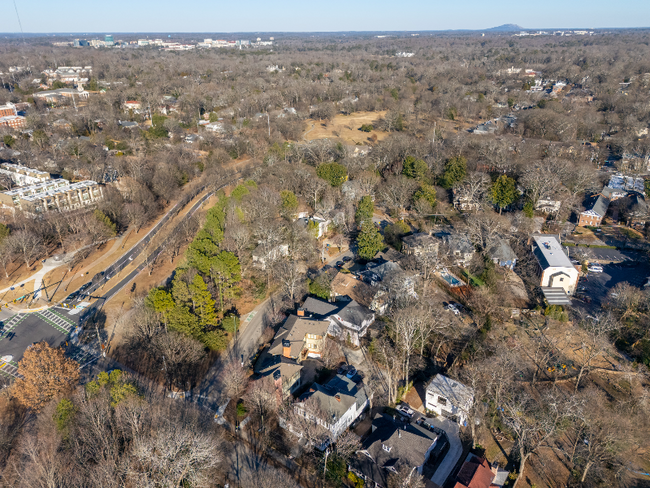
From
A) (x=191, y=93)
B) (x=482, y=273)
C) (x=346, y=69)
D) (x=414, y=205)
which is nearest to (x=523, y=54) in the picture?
(x=346, y=69)

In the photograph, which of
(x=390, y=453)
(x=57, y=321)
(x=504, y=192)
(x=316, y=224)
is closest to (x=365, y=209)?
(x=316, y=224)

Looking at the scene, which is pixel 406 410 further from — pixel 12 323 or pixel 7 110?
pixel 7 110

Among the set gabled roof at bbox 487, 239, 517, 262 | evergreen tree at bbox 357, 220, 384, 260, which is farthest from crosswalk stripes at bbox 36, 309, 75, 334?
gabled roof at bbox 487, 239, 517, 262

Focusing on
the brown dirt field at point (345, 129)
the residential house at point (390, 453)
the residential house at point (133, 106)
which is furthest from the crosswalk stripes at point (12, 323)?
the residential house at point (133, 106)

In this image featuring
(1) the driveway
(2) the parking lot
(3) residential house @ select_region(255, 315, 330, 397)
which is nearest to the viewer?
(1) the driveway

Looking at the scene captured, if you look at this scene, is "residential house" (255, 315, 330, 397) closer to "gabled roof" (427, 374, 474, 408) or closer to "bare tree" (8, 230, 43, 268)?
"gabled roof" (427, 374, 474, 408)

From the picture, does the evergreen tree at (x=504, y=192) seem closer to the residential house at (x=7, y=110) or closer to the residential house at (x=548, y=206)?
the residential house at (x=548, y=206)
